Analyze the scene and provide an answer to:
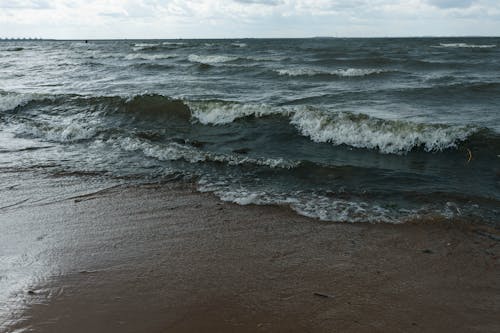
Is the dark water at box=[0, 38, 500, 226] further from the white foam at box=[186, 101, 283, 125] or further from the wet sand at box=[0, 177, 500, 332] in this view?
the wet sand at box=[0, 177, 500, 332]

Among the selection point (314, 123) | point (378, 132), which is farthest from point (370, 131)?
point (314, 123)

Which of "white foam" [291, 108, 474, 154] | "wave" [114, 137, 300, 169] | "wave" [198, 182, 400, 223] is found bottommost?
"wave" [198, 182, 400, 223]

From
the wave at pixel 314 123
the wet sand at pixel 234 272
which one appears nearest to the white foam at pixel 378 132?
the wave at pixel 314 123

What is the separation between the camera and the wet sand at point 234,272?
11.0 ft

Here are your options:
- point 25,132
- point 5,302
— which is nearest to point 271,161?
point 5,302

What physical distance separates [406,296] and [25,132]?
9816 mm

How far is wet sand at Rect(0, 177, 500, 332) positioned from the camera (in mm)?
3340

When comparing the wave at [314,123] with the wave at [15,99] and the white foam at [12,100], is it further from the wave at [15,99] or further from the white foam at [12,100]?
the white foam at [12,100]

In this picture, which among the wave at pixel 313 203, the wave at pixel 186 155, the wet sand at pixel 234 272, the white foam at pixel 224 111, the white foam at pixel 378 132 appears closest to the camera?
the wet sand at pixel 234 272

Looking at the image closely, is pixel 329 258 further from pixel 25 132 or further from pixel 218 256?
pixel 25 132

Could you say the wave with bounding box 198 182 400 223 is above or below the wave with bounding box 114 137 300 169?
below

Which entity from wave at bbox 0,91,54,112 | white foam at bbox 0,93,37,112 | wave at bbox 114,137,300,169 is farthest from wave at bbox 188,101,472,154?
white foam at bbox 0,93,37,112

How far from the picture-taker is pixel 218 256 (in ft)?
14.5

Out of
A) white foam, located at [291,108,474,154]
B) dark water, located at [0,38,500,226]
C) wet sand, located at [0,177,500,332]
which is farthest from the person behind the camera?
white foam, located at [291,108,474,154]
